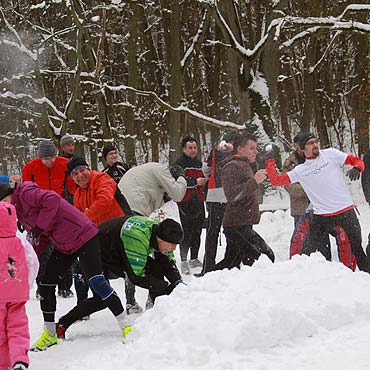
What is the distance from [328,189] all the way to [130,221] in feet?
7.81

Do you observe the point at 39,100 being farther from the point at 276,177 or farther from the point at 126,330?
the point at 126,330

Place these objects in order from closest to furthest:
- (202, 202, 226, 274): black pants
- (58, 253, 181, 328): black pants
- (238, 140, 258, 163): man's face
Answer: (58, 253, 181, 328): black pants, (238, 140, 258, 163): man's face, (202, 202, 226, 274): black pants

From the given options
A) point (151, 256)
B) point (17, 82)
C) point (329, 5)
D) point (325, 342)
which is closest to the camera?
point (325, 342)

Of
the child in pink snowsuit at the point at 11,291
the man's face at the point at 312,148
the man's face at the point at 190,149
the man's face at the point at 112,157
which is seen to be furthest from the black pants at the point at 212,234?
the child in pink snowsuit at the point at 11,291

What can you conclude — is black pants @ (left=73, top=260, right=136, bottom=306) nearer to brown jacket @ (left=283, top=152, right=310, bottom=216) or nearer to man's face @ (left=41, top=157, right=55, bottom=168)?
man's face @ (left=41, top=157, right=55, bottom=168)

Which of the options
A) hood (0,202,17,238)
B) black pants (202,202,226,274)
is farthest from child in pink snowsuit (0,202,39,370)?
black pants (202,202,226,274)

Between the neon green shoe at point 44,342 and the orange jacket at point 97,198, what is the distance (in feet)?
4.87

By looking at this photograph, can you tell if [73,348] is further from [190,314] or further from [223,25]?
[223,25]

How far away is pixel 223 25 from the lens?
50.2ft

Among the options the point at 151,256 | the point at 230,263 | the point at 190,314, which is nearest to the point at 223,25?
the point at 230,263

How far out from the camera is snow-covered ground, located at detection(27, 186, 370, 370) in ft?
14.3

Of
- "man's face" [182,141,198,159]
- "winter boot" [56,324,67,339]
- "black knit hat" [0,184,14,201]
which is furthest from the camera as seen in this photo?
"man's face" [182,141,198,159]

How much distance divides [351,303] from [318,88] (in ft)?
76.5

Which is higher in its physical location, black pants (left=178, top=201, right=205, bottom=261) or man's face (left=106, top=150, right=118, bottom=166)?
man's face (left=106, top=150, right=118, bottom=166)
